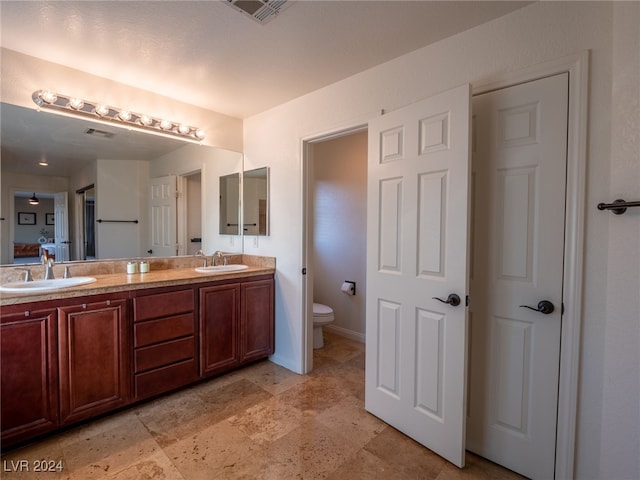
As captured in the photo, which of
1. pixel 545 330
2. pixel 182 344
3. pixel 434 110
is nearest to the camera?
pixel 545 330

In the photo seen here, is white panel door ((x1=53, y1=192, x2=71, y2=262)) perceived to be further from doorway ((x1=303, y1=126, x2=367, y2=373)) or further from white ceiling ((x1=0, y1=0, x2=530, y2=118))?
doorway ((x1=303, y1=126, x2=367, y2=373))

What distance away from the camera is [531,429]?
1.48m

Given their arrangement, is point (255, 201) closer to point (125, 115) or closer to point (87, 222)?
point (125, 115)

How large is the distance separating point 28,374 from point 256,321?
1469mm

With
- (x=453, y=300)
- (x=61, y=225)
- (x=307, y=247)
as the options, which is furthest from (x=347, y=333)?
(x=61, y=225)

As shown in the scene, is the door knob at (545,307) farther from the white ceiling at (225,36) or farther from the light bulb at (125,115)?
the light bulb at (125,115)

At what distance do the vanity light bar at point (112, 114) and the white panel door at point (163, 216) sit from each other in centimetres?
41

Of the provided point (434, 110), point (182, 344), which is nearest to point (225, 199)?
point (182, 344)

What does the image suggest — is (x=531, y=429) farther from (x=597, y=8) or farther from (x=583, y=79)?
(x=597, y=8)

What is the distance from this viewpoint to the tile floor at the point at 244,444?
1.54 meters

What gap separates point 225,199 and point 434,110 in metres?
2.17

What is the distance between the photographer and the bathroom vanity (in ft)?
5.32

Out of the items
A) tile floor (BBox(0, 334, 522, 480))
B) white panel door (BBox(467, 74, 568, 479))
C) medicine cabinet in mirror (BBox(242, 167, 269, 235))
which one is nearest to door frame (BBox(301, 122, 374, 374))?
tile floor (BBox(0, 334, 522, 480))

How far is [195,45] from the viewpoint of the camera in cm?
181
